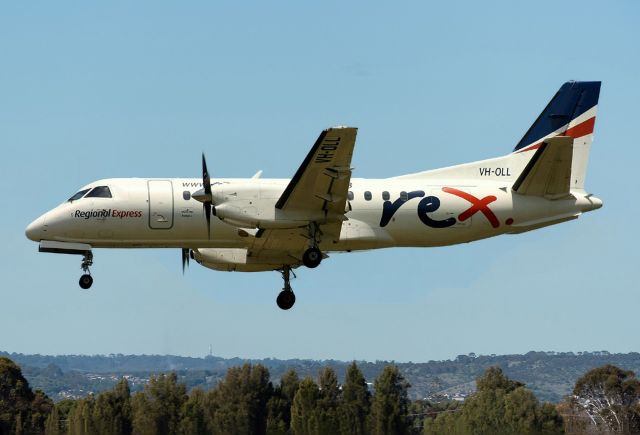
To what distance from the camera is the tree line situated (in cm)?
2578

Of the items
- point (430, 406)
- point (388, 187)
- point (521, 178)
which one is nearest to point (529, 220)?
point (521, 178)

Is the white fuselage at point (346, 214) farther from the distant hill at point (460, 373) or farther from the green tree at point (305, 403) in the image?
the distant hill at point (460, 373)

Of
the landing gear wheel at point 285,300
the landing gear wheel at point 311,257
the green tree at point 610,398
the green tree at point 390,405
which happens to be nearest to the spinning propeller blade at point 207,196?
the landing gear wheel at point 311,257

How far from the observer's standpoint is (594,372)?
1913 inches

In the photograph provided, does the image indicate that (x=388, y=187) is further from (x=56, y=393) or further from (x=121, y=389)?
(x=56, y=393)

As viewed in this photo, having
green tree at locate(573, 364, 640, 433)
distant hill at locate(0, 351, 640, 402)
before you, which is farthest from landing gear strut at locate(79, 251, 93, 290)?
distant hill at locate(0, 351, 640, 402)

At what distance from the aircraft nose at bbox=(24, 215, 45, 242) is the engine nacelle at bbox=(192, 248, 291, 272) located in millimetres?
4550

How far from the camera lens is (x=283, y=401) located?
1351 inches

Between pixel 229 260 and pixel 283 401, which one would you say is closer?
pixel 229 260

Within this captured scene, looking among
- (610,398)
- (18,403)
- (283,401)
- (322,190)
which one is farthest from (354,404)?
(610,398)

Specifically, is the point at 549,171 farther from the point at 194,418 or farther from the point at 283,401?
the point at 283,401

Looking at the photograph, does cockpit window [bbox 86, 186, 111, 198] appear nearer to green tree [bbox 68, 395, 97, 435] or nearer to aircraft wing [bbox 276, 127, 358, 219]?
aircraft wing [bbox 276, 127, 358, 219]

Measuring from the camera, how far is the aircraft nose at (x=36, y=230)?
86.9 feet

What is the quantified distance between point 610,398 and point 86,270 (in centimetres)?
2698
